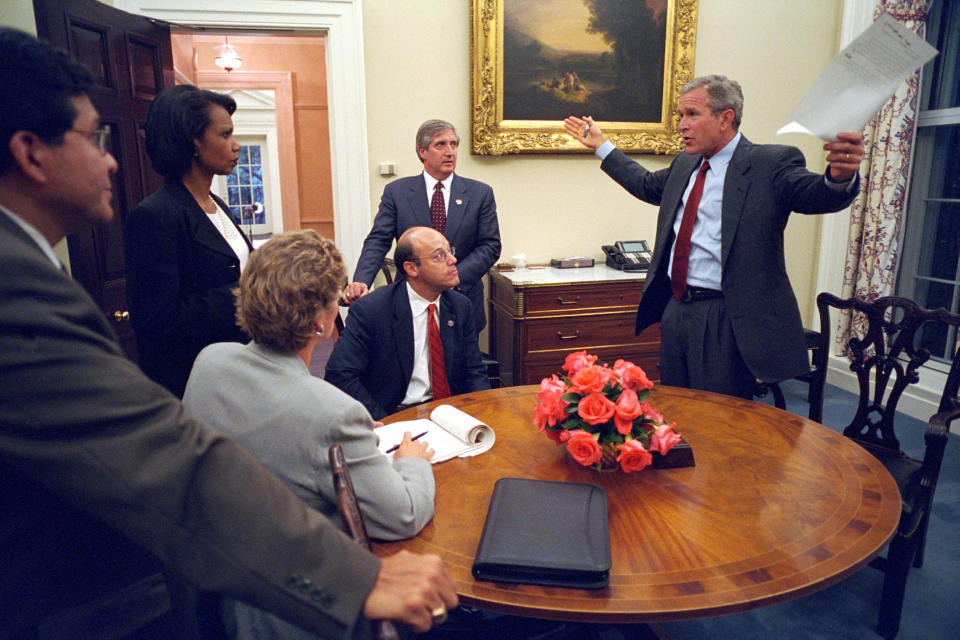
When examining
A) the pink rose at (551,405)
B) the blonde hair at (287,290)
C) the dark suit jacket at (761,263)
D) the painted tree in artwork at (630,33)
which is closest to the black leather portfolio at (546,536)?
the pink rose at (551,405)

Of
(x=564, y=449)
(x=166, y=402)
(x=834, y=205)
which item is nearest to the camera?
(x=166, y=402)

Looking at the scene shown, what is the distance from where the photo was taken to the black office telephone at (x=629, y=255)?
A: 4.37m

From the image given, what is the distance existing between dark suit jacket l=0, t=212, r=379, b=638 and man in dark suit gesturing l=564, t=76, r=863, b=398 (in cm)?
218

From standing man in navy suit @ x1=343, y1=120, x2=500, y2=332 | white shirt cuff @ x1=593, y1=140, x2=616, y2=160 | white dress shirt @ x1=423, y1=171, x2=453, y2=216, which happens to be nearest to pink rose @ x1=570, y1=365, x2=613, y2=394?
white shirt cuff @ x1=593, y1=140, x2=616, y2=160

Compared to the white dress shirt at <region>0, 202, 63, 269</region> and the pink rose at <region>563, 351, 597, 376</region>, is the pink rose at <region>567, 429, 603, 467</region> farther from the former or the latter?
the white dress shirt at <region>0, 202, 63, 269</region>

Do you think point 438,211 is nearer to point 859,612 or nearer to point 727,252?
point 727,252

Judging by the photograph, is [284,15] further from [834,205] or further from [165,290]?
[834,205]

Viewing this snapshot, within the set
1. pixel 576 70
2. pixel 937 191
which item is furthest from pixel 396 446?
pixel 937 191

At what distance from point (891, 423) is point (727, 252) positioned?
0.86 metres

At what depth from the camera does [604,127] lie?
4496mm

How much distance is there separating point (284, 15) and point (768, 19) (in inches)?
133

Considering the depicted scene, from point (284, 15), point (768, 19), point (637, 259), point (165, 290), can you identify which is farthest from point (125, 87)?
point (768, 19)

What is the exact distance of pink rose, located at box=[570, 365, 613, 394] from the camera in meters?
1.62

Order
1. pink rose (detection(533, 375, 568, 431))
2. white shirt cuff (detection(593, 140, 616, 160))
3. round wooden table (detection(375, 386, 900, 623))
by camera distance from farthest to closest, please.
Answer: white shirt cuff (detection(593, 140, 616, 160)) → pink rose (detection(533, 375, 568, 431)) → round wooden table (detection(375, 386, 900, 623))
